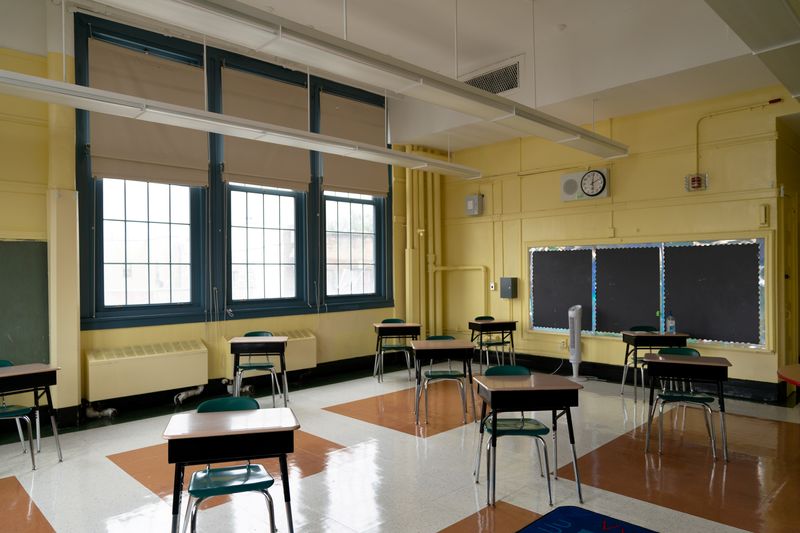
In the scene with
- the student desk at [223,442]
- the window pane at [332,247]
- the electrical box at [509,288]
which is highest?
the window pane at [332,247]

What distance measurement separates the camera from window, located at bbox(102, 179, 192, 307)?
6168 millimetres

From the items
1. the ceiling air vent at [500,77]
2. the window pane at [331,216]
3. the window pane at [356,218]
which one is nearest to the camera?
Answer: the ceiling air vent at [500,77]

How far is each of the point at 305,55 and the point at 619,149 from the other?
447cm

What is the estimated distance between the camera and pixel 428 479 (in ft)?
13.0

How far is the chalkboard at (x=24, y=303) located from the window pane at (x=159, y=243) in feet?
3.82

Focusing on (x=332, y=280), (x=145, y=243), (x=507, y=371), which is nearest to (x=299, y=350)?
(x=332, y=280)

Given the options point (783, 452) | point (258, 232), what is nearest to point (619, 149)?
point (783, 452)

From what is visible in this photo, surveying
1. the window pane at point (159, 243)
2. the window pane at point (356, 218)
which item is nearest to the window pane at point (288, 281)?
the window pane at point (356, 218)

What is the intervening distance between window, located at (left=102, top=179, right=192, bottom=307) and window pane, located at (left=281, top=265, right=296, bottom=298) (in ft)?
4.43

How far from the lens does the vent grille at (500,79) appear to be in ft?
22.7

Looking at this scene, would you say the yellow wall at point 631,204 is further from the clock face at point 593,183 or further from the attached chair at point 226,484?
the attached chair at point 226,484

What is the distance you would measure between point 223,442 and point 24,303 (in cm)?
399

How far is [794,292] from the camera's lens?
6891 millimetres

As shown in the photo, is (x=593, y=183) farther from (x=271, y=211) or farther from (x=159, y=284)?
(x=159, y=284)
